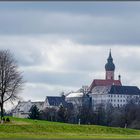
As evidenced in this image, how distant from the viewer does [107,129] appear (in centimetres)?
7306

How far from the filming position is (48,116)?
133125 millimetres

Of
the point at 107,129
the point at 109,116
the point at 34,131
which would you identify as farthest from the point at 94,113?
the point at 34,131

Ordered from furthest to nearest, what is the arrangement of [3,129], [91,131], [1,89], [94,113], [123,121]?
[94,113]
[123,121]
[1,89]
[91,131]
[3,129]

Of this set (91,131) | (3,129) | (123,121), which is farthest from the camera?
(123,121)

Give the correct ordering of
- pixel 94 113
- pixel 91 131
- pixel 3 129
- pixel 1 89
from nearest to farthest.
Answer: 1. pixel 3 129
2. pixel 91 131
3. pixel 1 89
4. pixel 94 113

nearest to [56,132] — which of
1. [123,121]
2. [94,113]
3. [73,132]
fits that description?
[73,132]

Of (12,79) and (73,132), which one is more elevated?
(12,79)

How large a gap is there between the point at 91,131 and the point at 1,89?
17.5 metres

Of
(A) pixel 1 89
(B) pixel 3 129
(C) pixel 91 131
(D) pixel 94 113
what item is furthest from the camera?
(D) pixel 94 113

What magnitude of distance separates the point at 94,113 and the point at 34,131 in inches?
2703

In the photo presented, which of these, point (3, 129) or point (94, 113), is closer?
point (3, 129)

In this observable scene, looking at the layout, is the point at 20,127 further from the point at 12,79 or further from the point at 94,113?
the point at 94,113

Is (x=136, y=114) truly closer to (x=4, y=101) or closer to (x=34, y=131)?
(x=4, y=101)

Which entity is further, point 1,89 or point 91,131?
point 1,89
